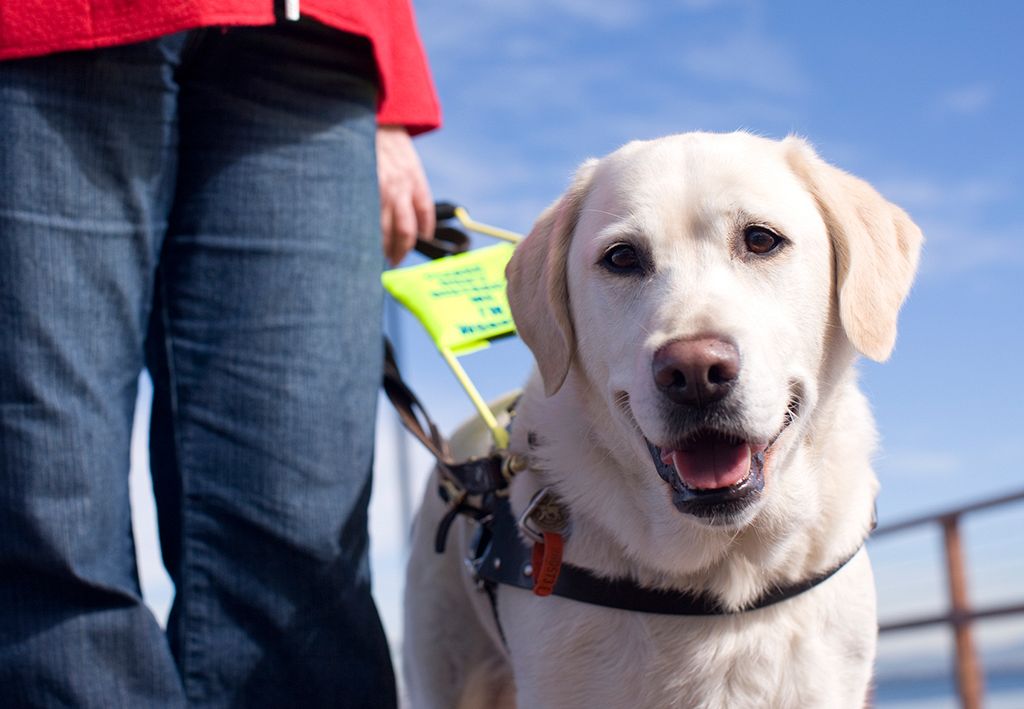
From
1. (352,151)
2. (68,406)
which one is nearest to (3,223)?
(68,406)

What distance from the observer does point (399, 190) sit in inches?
112

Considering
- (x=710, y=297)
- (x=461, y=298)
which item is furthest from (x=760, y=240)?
(x=461, y=298)

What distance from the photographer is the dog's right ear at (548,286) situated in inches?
90.0

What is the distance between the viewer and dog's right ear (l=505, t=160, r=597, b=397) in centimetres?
229

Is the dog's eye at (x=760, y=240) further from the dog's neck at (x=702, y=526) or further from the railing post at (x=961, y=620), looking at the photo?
the railing post at (x=961, y=620)

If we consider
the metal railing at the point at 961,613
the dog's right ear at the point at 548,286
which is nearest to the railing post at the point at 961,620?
the metal railing at the point at 961,613

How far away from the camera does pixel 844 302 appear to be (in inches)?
83.6

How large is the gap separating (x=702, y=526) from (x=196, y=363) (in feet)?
3.99

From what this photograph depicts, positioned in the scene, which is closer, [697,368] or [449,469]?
[697,368]

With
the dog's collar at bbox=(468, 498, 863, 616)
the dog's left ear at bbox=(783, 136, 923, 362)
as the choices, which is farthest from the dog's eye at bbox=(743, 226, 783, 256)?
the dog's collar at bbox=(468, 498, 863, 616)

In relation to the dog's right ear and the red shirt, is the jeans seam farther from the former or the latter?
the dog's right ear

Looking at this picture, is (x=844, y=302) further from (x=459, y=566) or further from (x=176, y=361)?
(x=176, y=361)

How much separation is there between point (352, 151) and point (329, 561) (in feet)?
3.23

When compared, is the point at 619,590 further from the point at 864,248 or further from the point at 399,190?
the point at 399,190
